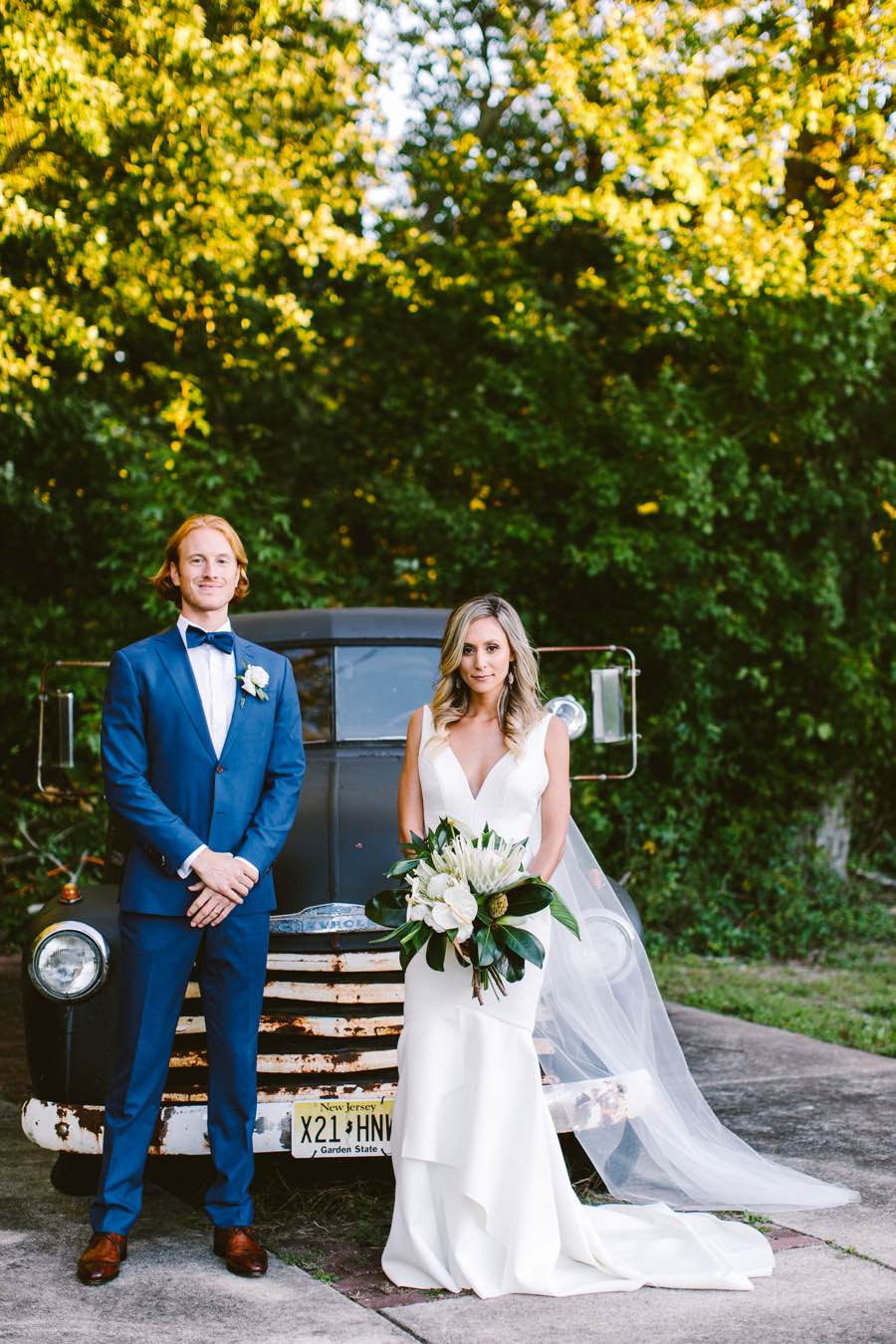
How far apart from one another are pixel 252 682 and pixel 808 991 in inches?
235

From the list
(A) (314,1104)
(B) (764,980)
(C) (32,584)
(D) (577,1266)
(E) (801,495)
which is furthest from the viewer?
(C) (32,584)

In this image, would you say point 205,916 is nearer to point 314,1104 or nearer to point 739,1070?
point 314,1104

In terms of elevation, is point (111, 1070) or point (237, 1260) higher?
point (111, 1070)

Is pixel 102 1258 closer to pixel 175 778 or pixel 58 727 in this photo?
pixel 175 778

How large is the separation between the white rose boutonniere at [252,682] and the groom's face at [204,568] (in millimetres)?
220

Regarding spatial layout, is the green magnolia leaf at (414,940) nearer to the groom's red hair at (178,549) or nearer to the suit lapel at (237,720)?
the suit lapel at (237,720)

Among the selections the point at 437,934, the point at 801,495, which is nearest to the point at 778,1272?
the point at 437,934

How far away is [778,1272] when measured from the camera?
4062mm

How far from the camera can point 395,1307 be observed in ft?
12.6

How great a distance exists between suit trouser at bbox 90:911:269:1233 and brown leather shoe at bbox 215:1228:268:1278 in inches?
1.3

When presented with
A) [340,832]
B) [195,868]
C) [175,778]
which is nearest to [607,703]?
[340,832]

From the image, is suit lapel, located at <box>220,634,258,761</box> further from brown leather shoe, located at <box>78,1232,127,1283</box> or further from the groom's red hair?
brown leather shoe, located at <box>78,1232,127,1283</box>

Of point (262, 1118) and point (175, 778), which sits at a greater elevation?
point (175, 778)

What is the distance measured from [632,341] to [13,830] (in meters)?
6.37
